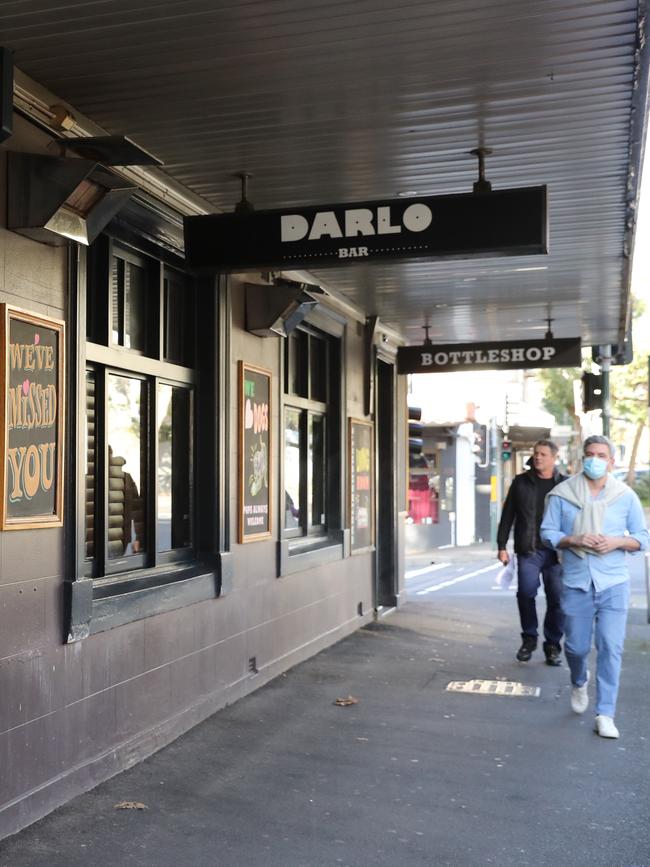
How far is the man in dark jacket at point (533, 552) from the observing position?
927cm

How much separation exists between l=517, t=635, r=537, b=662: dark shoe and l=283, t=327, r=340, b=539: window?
2410mm

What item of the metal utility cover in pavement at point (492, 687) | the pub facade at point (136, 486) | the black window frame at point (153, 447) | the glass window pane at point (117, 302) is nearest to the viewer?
the pub facade at point (136, 486)

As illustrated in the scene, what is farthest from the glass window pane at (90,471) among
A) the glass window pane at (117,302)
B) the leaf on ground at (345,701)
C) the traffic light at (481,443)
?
the traffic light at (481,443)

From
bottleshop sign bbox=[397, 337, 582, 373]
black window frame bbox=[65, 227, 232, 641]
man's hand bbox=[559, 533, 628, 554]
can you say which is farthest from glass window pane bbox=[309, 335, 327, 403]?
man's hand bbox=[559, 533, 628, 554]

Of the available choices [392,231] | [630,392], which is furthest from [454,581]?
[630,392]

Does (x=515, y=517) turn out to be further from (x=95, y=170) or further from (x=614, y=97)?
(x=95, y=170)

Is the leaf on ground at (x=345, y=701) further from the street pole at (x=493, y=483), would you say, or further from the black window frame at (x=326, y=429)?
the street pole at (x=493, y=483)

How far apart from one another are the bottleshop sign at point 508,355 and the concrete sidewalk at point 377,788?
3791mm

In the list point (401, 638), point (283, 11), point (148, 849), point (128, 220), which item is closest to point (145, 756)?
point (148, 849)

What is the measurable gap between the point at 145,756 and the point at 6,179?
336 centimetres

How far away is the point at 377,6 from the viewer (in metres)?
4.43

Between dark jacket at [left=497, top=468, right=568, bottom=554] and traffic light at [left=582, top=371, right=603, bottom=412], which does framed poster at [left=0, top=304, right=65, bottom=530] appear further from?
traffic light at [left=582, top=371, right=603, bottom=412]

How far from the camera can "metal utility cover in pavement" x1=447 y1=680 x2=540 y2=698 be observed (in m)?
8.09

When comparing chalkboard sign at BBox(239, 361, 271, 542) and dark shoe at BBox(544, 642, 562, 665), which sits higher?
chalkboard sign at BBox(239, 361, 271, 542)
